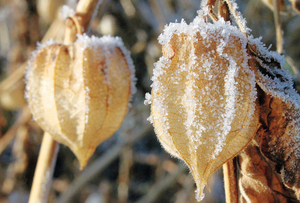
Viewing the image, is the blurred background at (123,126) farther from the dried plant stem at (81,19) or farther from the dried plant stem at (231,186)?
the dried plant stem at (231,186)

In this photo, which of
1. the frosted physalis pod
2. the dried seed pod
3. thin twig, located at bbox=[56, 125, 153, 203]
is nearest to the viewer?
the dried seed pod

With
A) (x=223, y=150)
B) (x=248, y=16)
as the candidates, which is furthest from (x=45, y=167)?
(x=248, y=16)

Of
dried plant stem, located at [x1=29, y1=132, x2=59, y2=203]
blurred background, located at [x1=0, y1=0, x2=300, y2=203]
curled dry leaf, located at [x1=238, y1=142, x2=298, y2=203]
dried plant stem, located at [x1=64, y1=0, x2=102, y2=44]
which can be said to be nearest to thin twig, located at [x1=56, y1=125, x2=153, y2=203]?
blurred background, located at [x1=0, y1=0, x2=300, y2=203]

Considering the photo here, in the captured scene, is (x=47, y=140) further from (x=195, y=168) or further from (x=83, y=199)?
(x=83, y=199)

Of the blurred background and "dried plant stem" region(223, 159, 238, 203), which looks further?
the blurred background

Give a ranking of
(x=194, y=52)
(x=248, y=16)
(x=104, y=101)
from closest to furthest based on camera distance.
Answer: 1. (x=194, y=52)
2. (x=104, y=101)
3. (x=248, y=16)

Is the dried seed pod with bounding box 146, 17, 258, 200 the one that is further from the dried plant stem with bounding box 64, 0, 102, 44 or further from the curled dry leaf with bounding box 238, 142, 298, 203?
the dried plant stem with bounding box 64, 0, 102, 44

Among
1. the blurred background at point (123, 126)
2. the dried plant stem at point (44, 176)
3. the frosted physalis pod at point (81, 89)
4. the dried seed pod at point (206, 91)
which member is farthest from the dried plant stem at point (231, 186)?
the blurred background at point (123, 126)
